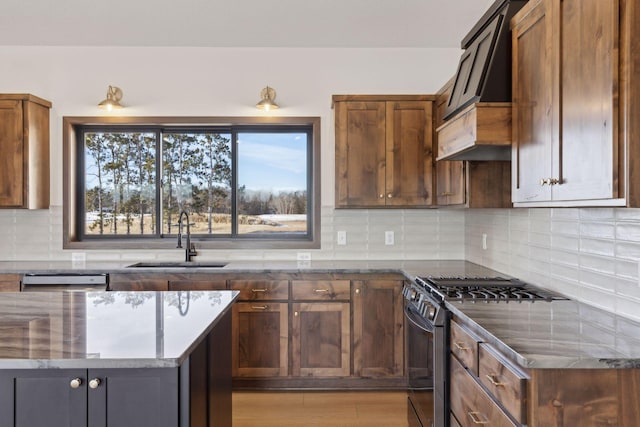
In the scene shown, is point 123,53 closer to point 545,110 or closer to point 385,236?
point 385,236

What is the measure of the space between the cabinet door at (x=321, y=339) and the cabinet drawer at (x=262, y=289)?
14 cm

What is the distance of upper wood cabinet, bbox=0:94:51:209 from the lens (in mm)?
3322

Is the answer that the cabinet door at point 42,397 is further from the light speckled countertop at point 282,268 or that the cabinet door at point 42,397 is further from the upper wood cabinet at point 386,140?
the upper wood cabinet at point 386,140

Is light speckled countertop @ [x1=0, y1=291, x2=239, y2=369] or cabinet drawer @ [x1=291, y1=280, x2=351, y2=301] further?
cabinet drawer @ [x1=291, y1=280, x2=351, y2=301]

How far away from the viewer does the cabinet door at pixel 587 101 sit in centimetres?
131

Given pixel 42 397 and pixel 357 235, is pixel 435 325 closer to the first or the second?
pixel 42 397

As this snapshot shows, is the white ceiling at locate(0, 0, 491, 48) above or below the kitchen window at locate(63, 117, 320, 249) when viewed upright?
above

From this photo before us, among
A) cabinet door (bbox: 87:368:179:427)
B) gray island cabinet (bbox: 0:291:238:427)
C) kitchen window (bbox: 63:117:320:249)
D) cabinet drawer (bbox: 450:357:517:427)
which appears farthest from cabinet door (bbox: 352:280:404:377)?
cabinet door (bbox: 87:368:179:427)

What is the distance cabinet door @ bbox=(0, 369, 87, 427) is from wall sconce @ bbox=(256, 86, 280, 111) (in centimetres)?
→ 257

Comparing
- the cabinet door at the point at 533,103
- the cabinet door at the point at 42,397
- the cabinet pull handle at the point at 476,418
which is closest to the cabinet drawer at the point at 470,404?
the cabinet pull handle at the point at 476,418

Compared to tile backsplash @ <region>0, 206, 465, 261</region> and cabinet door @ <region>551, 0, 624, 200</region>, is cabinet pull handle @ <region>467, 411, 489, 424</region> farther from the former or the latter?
tile backsplash @ <region>0, 206, 465, 261</region>

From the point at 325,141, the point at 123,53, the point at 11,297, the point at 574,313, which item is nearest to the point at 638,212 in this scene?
the point at 574,313

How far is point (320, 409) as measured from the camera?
2.90 meters

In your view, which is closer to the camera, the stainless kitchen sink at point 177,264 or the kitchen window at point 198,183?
the stainless kitchen sink at point 177,264
